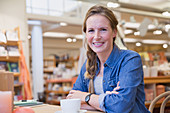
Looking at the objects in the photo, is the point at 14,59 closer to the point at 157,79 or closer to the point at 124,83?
the point at 157,79

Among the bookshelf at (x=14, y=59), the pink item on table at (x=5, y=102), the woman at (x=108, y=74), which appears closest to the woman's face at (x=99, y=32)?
the woman at (x=108, y=74)

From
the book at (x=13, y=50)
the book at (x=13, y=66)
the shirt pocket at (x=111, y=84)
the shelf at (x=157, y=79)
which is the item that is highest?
the book at (x=13, y=50)

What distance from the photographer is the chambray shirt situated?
122 cm

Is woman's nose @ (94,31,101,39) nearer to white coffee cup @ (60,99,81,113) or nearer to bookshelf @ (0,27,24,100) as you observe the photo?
white coffee cup @ (60,99,81,113)

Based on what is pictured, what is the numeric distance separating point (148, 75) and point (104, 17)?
297cm

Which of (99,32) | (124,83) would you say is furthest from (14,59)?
(124,83)

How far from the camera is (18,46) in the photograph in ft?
15.9

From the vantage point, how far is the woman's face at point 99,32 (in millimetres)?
1390

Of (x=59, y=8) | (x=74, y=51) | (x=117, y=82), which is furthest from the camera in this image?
(x=74, y=51)

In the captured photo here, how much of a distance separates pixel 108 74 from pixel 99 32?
0.27m

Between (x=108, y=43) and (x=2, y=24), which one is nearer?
(x=108, y=43)

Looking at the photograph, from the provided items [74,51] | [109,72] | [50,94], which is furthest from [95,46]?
[74,51]

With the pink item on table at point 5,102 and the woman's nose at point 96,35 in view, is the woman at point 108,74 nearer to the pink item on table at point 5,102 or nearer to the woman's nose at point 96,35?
the woman's nose at point 96,35

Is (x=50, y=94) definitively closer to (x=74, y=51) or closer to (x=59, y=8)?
(x=59, y=8)
